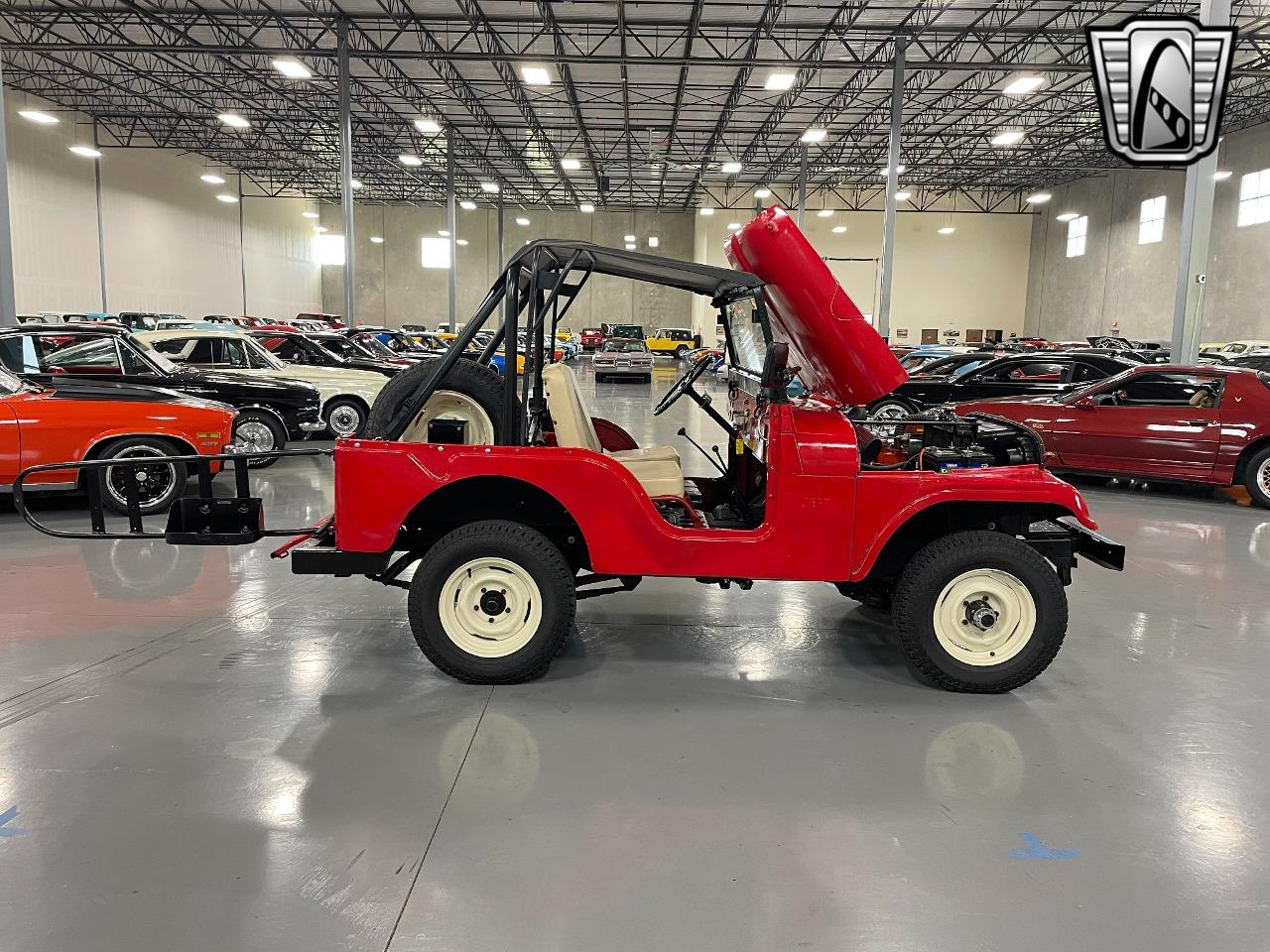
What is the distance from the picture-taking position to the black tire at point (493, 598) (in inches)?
155

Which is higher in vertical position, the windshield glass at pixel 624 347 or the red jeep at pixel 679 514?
the windshield glass at pixel 624 347

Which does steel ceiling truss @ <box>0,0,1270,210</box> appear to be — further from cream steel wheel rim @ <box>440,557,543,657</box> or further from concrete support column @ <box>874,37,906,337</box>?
cream steel wheel rim @ <box>440,557,543,657</box>

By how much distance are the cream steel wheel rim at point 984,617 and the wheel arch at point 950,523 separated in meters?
0.31

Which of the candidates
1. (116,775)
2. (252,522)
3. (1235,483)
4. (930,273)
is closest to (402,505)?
(252,522)

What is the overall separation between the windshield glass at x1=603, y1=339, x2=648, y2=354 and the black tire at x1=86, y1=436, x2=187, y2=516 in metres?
20.2

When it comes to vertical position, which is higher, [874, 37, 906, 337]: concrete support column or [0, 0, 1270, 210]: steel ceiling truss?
[0, 0, 1270, 210]: steel ceiling truss

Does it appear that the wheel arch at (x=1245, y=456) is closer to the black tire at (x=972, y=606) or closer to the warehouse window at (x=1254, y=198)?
the black tire at (x=972, y=606)

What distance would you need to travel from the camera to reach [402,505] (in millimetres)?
3947

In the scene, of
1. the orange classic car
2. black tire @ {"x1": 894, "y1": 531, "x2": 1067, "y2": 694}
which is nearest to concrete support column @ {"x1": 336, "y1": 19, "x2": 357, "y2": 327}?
the orange classic car

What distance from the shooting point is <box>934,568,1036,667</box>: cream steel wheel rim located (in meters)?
4.05

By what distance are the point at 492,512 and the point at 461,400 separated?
2.06 ft

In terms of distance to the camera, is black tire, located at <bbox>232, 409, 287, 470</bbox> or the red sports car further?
black tire, located at <bbox>232, 409, 287, 470</bbox>

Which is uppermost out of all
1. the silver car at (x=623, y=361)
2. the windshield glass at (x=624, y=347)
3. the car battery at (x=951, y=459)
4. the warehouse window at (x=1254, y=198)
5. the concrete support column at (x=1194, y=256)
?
the warehouse window at (x=1254, y=198)
